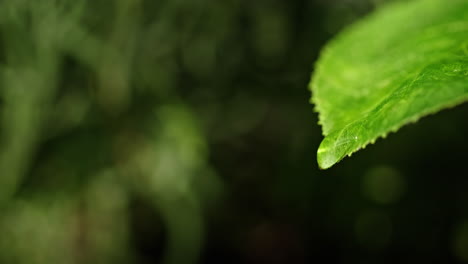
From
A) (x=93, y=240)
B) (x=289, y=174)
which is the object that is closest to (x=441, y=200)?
(x=289, y=174)

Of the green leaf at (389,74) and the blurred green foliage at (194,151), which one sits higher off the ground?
the green leaf at (389,74)

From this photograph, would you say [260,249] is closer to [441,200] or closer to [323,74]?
[441,200]

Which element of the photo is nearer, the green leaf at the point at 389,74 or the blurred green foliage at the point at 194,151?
the green leaf at the point at 389,74

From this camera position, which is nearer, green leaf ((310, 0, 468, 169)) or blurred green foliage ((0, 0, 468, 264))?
green leaf ((310, 0, 468, 169))

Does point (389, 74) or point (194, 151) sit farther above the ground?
point (389, 74)

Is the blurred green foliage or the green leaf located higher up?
the green leaf
